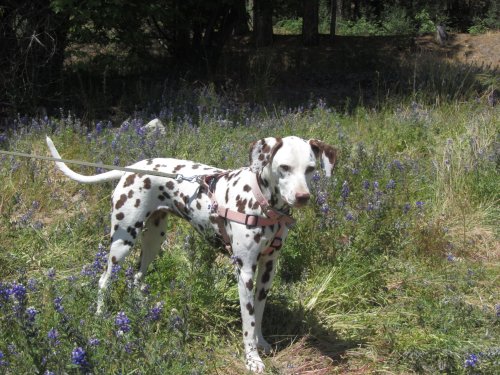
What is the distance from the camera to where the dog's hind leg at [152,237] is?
4383 mm

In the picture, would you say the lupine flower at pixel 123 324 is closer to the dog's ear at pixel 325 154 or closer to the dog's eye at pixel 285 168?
the dog's eye at pixel 285 168

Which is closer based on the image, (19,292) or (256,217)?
(19,292)

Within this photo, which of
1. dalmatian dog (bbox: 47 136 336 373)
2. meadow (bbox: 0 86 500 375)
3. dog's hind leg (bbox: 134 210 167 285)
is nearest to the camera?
meadow (bbox: 0 86 500 375)

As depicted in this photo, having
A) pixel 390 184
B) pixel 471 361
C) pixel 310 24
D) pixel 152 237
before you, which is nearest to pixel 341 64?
pixel 310 24

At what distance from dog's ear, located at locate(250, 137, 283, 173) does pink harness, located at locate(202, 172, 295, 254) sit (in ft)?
0.54

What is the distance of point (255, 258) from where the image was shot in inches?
142

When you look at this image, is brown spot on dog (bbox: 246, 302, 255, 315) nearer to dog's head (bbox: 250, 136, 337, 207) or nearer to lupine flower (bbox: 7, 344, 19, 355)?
dog's head (bbox: 250, 136, 337, 207)

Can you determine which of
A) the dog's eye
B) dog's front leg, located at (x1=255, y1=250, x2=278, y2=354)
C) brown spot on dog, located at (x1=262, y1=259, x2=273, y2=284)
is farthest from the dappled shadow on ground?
the dog's eye

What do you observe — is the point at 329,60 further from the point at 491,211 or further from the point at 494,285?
the point at 494,285

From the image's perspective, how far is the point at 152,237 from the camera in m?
4.38

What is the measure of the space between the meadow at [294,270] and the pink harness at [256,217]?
292 millimetres

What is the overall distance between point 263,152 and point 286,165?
0.57 feet

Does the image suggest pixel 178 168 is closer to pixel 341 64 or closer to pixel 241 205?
pixel 241 205

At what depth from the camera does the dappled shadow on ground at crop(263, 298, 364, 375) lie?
151 inches
